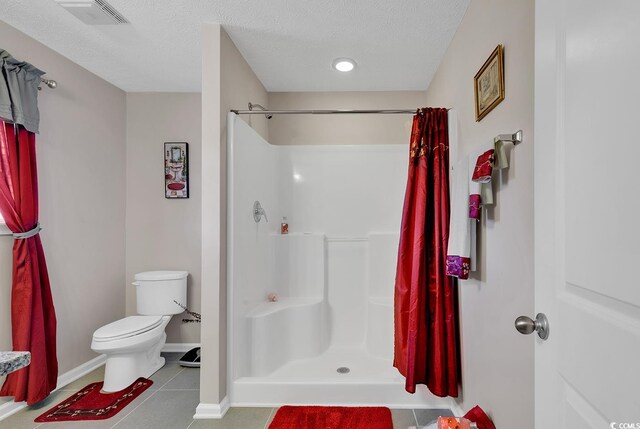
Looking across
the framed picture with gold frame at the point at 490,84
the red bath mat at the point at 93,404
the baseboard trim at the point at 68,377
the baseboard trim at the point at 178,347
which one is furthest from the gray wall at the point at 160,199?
the framed picture with gold frame at the point at 490,84

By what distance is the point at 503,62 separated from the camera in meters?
1.30

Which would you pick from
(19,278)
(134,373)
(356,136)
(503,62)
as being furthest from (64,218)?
(503,62)

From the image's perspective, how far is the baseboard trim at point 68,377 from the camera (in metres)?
1.97

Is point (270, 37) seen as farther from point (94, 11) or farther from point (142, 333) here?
point (142, 333)

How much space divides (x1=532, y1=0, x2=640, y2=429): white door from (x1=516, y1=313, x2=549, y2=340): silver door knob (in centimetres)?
2

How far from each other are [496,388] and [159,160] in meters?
3.15

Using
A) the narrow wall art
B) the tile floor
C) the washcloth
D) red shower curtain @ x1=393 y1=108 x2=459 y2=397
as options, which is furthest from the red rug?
the narrow wall art

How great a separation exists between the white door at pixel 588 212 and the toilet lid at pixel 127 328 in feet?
7.99

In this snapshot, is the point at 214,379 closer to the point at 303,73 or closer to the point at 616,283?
the point at 616,283

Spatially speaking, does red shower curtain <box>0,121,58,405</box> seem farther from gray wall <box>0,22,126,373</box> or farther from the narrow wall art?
the narrow wall art

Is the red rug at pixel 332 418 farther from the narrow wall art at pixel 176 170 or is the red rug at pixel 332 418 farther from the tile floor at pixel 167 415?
the narrow wall art at pixel 176 170

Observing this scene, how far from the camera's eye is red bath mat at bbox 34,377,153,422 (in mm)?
1959

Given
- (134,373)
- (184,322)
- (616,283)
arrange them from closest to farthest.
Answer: (616,283) → (134,373) → (184,322)

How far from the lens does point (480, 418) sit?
1.49 metres
